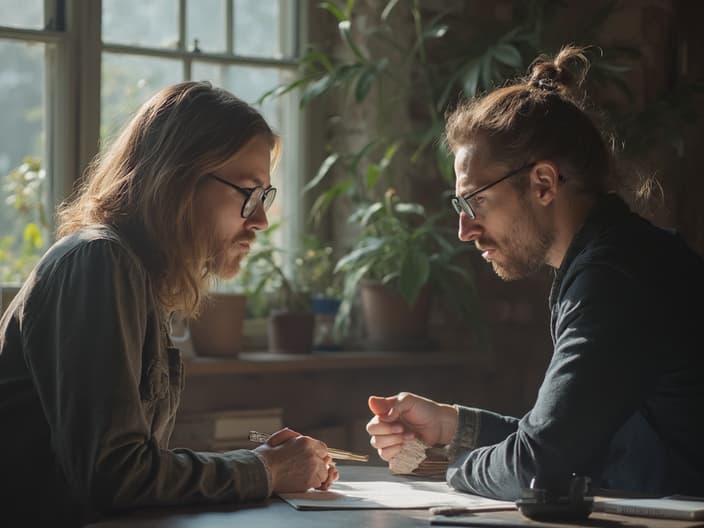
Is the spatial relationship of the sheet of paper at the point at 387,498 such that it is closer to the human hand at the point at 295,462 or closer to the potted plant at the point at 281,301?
the human hand at the point at 295,462

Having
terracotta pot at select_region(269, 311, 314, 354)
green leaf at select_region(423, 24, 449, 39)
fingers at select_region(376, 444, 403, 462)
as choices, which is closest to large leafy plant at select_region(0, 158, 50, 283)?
terracotta pot at select_region(269, 311, 314, 354)

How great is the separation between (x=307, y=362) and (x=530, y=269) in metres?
1.42

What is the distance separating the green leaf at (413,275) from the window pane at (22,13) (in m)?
1.42

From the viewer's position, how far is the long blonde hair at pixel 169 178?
1879 millimetres

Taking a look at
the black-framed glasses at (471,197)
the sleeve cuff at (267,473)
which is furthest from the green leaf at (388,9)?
the sleeve cuff at (267,473)

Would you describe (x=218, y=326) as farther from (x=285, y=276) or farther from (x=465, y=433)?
(x=465, y=433)

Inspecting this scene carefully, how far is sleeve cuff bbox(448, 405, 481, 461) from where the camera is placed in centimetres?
219

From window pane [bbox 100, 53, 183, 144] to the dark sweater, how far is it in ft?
6.69

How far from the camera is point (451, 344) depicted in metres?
4.00

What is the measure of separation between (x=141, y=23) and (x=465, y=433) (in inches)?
82.8

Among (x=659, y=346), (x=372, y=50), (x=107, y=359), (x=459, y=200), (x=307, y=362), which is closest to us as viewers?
(x=107, y=359)

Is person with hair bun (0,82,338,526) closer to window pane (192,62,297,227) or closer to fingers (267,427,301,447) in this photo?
fingers (267,427,301,447)

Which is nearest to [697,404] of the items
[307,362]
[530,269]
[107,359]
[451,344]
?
[530,269]

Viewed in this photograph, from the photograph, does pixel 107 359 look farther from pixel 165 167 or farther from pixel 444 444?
pixel 444 444
